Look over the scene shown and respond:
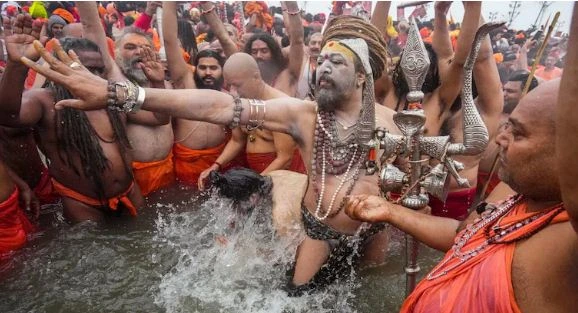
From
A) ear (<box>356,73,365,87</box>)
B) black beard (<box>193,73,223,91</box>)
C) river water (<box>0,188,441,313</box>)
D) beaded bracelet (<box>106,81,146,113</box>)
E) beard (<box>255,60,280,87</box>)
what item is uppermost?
beaded bracelet (<box>106,81,146,113</box>)

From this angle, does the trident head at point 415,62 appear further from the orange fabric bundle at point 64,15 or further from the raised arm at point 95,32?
the orange fabric bundle at point 64,15

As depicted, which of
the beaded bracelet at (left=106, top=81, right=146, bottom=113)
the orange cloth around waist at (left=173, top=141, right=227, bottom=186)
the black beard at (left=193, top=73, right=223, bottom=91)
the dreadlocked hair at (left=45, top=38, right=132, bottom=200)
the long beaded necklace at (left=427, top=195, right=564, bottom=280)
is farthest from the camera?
the black beard at (left=193, top=73, right=223, bottom=91)

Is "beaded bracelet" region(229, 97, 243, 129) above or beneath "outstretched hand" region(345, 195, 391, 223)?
above

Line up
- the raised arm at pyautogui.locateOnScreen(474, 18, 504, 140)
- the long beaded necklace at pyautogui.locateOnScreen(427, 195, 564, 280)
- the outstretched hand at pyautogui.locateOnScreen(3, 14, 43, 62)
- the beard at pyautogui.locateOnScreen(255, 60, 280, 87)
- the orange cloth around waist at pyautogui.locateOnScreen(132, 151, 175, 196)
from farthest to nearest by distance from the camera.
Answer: the beard at pyautogui.locateOnScreen(255, 60, 280, 87) < the orange cloth around waist at pyautogui.locateOnScreen(132, 151, 175, 196) < the raised arm at pyautogui.locateOnScreen(474, 18, 504, 140) < the outstretched hand at pyautogui.locateOnScreen(3, 14, 43, 62) < the long beaded necklace at pyautogui.locateOnScreen(427, 195, 564, 280)

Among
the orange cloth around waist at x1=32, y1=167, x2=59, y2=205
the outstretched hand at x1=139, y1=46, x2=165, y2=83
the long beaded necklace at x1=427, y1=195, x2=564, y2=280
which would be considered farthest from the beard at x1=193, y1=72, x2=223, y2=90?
the long beaded necklace at x1=427, y1=195, x2=564, y2=280

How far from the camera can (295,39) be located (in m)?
4.61

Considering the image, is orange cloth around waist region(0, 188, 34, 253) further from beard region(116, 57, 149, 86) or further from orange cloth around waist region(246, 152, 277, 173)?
orange cloth around waist region(246, 152, 277, 173)

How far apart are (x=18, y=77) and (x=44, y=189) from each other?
1.32 m

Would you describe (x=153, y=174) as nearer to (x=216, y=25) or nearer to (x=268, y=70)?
(x=216, y=25)

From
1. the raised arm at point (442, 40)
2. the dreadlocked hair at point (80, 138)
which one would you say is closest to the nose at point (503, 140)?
the raised arm at point (442, 40)

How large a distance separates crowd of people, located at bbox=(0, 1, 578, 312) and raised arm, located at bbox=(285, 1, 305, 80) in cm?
2

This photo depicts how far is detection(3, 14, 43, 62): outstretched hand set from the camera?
98.7 inches

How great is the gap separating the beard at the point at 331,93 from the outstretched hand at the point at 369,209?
797 millimetres

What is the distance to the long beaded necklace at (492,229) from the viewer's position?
1.24 meters
